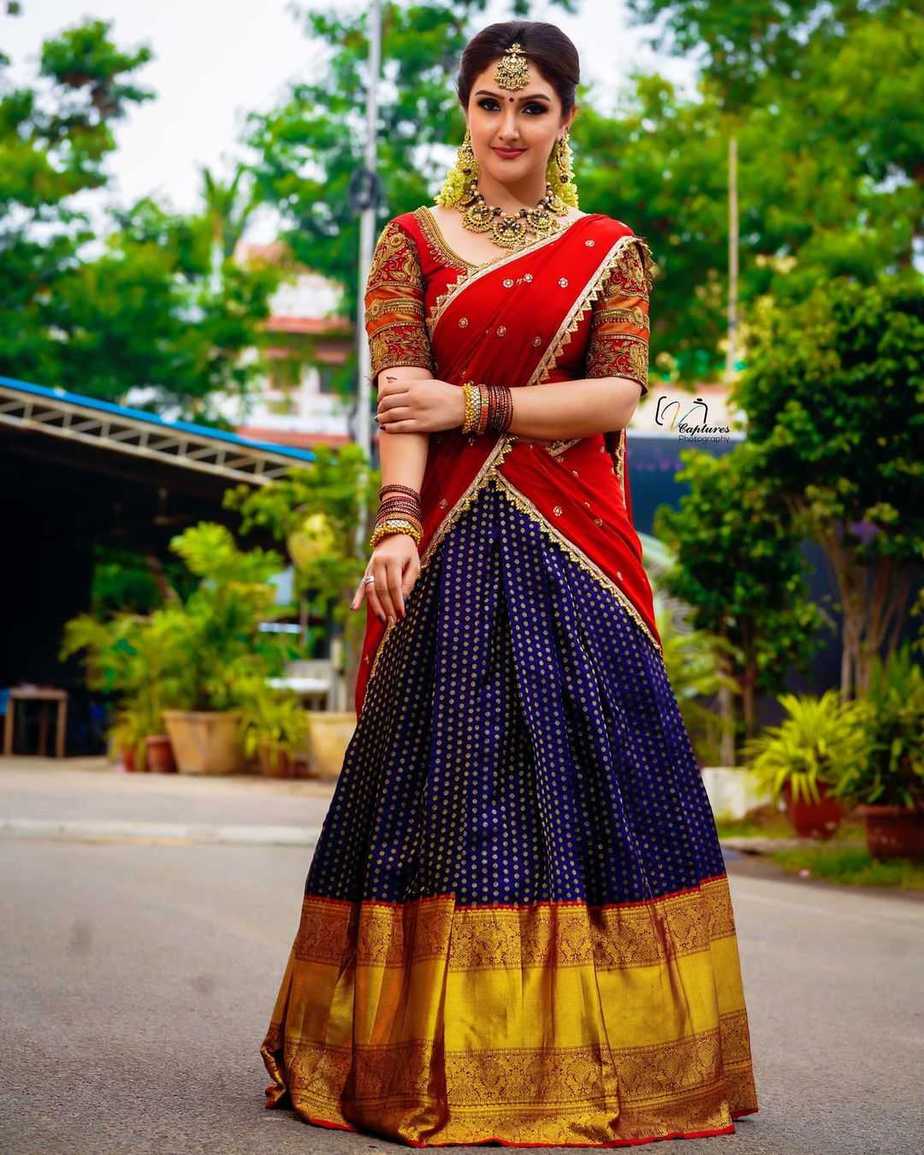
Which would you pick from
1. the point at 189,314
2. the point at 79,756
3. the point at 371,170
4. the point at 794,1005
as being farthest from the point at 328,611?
the point at 794,1005

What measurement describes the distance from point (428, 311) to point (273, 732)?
1391 centimetres

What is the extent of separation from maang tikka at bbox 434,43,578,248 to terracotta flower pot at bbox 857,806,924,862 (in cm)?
650

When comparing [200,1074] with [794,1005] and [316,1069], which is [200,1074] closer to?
[316,1069]

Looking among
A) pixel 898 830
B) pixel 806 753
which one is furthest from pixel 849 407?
pixel 898 830

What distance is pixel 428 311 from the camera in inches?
136

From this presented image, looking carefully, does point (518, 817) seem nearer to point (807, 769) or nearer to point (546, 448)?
point (546, 448)

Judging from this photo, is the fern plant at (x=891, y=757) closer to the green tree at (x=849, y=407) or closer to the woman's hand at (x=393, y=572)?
the green tree at (x=849, y=407)

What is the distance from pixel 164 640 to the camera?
18.1 m

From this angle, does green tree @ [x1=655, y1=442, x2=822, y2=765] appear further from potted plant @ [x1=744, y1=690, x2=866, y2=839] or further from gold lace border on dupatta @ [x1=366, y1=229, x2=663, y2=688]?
gold lace border on dupatta @ [x1=366, y1=229, x2=663, y2=688]

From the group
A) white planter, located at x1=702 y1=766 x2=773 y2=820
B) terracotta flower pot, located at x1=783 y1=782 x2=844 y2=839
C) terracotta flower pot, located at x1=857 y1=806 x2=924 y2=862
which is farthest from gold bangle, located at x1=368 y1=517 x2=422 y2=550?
white planter, located at x1=702 y1=766 x2=773 y2=820

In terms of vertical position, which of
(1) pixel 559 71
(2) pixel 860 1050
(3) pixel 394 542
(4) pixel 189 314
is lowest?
(2) pixel 860 1050

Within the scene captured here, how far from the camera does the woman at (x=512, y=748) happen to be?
9.96 ft

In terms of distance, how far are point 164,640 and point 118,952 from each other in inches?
493

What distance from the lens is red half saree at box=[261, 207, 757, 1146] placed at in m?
3.02
